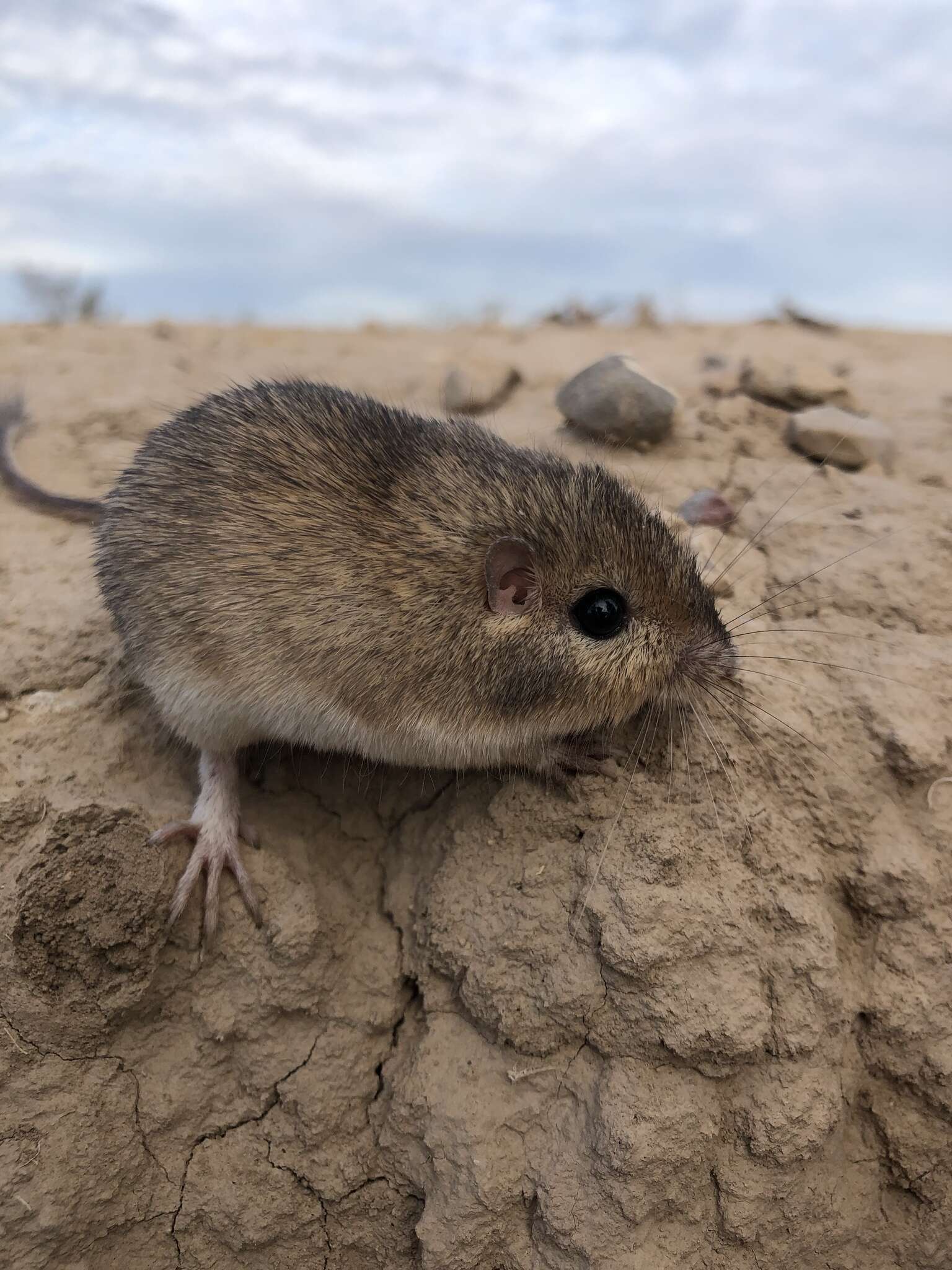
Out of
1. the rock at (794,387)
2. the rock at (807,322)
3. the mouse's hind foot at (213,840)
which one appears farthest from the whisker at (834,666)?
the rock at (807,322)

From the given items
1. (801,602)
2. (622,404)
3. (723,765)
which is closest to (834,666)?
(801,602)

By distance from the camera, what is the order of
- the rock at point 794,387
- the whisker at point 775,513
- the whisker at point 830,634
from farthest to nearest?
the rock at point 794,387, the whisker at point 775,513, the whisker at point 830,634

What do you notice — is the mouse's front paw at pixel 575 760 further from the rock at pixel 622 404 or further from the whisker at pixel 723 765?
the rock at pixel 622 404

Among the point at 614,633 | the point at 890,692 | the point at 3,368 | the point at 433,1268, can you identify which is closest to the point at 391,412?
the point at 614,633

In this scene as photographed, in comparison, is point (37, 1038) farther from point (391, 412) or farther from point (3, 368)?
point (3, 368)

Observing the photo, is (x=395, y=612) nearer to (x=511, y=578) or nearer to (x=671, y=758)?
(x=511, y=578)

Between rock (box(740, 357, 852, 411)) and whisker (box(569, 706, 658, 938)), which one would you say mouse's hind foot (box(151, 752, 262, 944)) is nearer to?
whisker (box(569, 706, 658, 938))
